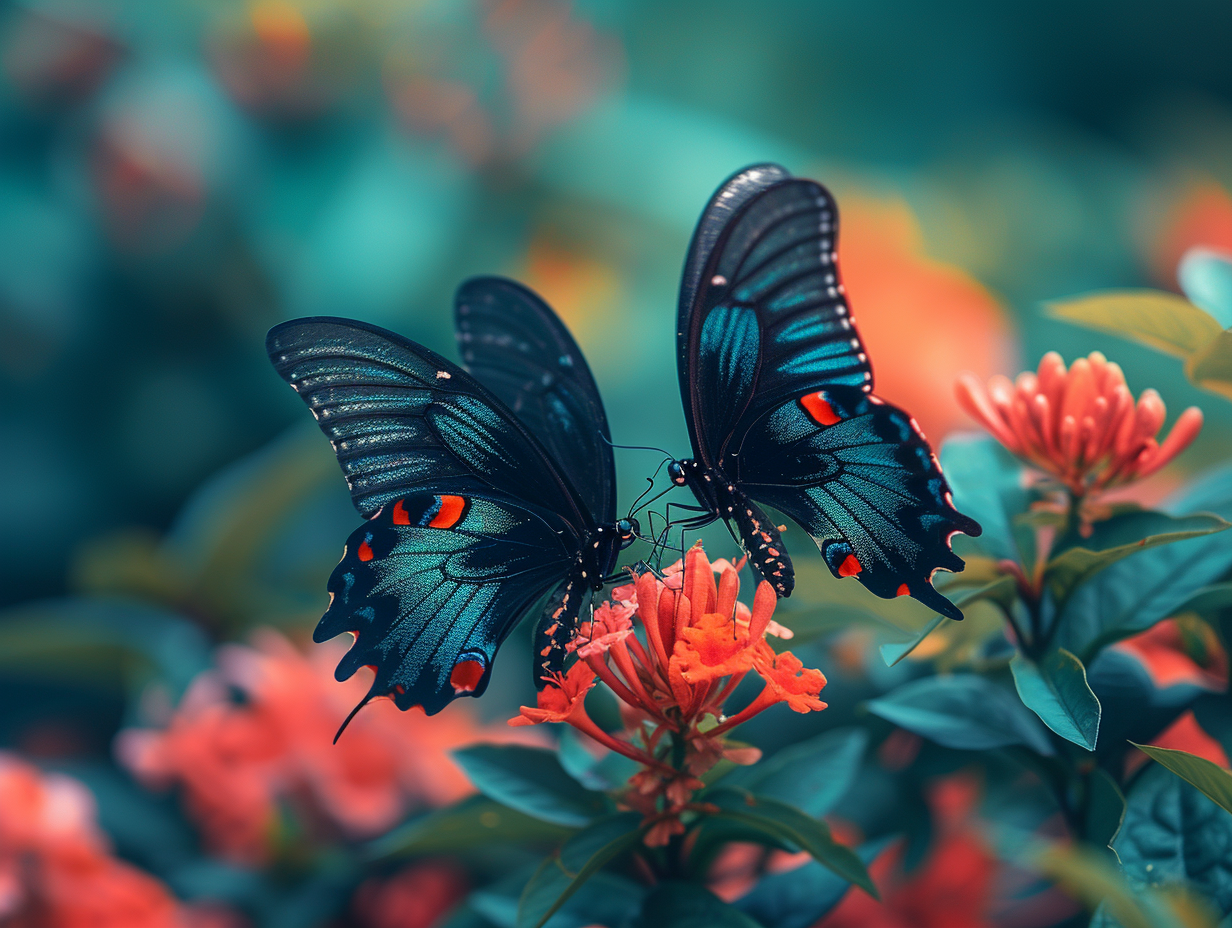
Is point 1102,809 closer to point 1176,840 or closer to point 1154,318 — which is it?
point 1176,840

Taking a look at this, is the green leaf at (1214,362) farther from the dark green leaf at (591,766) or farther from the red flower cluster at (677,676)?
the dark green leaf at (591,766)

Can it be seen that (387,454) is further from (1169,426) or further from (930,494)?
(1169,426)

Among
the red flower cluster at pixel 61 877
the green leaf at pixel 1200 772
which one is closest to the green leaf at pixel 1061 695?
the green leaf at pixel 1200 772

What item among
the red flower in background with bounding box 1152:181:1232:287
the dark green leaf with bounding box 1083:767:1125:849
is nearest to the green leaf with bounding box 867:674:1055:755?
the dark green leaf with bounding box 1083:767:1125:849

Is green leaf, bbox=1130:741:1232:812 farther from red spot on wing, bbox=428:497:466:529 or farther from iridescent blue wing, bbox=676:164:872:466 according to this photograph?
red spot on wing, bbox=428:497:466:529

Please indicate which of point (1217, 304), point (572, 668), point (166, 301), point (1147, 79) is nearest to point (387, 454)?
point (572, 668)
